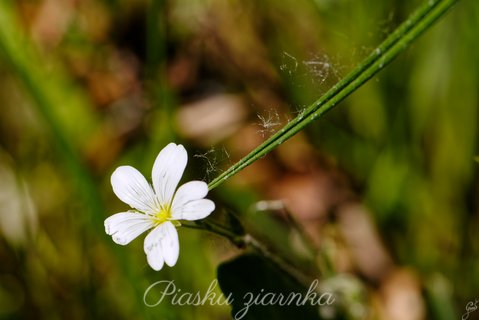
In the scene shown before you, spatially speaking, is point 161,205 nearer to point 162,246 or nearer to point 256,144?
point 162,246

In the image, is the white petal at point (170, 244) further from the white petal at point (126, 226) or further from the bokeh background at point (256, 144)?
the bokeh background at point (256, 144)

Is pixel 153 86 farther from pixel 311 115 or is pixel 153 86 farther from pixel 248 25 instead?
pixel 311 115

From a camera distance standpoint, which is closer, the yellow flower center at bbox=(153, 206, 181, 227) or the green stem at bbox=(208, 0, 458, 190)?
the green stem at bbox=(208, 0, 458, 190)

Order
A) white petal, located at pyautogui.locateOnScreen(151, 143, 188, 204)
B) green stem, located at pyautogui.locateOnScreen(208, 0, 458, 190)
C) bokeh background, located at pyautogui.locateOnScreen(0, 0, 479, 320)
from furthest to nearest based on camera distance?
bokeh background, located at pyautogui.locateOnScreen(0, 0, 479, 320) → white petal, located at pyautogui.locateOnScreen(151, 143, 188, 204) → green stem, located at pyautogui.locateOnScreen(208, 0, 458, 190)

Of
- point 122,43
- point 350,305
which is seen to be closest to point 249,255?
point 350,305

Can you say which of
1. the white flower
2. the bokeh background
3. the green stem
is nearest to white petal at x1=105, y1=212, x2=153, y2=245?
the white flower

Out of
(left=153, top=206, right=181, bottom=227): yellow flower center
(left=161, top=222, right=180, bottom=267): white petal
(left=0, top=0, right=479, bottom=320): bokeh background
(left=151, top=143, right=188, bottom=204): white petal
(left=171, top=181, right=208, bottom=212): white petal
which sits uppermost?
(left=0, top=0, right=479, bottom=320): bokeh background

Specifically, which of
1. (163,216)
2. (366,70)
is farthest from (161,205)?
(366,70)

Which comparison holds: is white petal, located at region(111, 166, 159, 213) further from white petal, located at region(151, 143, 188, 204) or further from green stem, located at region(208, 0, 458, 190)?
green stem, located at region(208, 0, 458, 190)
